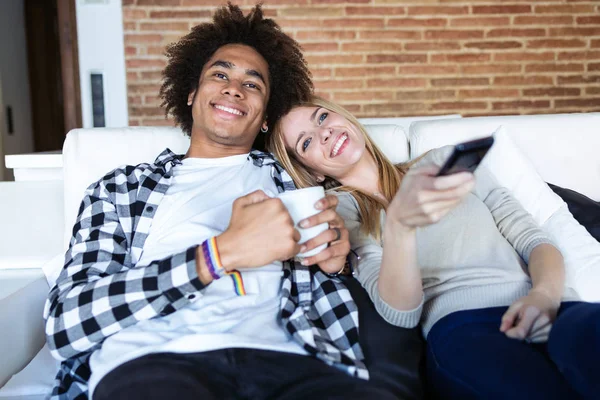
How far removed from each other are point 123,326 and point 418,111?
276cm

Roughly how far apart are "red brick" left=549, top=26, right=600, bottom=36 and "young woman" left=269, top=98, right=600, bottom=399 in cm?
245

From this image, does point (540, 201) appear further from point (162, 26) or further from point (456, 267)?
point (162, 26)

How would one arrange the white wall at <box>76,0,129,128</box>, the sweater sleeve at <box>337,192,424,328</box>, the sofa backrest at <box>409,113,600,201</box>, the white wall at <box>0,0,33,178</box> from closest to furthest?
the sweater sleeve at <box>337,192,424,328</box> → the sofa backrest at <box>409,113,600,201</box> → the white wall at <box>76,0,129,128</box> → the white wall at <box>0,0,33,178</box>

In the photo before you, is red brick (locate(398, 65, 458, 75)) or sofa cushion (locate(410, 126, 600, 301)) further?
red brick (locate(398, 65, 458, 75))

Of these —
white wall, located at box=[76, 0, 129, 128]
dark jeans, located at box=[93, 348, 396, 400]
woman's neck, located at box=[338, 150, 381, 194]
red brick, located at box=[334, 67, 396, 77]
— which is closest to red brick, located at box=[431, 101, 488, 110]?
red brick, located at box=[334, 67, 396, 77]

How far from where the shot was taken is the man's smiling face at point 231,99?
1347mm

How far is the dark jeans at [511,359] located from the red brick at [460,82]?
250 centimetres

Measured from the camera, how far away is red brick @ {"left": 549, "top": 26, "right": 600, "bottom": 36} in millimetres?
3358

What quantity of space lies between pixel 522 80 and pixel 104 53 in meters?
2.67

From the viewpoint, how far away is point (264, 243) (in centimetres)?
93

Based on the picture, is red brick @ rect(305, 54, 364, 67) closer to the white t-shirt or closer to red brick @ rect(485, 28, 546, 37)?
red brick @ rect(485, 28, 546, 37)

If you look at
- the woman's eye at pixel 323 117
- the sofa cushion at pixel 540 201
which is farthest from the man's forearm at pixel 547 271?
the woman's eye at pixel 323 117

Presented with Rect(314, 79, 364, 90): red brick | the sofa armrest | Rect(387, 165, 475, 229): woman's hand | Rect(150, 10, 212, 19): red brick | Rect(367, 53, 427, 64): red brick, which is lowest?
the sofa armrest

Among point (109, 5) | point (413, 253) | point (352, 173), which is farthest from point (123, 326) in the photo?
point (109, 5)
